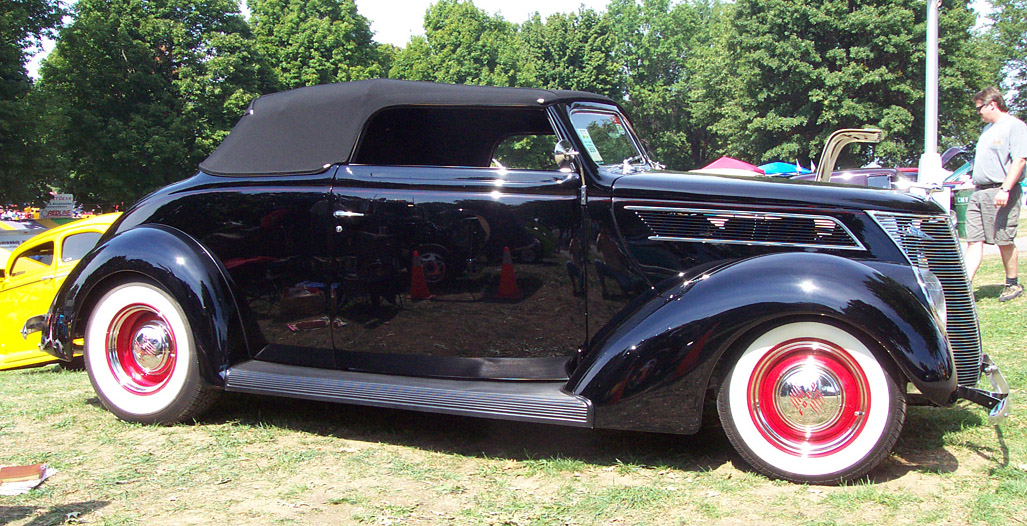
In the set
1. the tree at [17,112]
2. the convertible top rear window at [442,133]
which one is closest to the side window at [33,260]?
the convertible top rear window at [442,133]

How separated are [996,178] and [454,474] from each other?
18.6ft

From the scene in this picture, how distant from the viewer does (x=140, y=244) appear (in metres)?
3.87

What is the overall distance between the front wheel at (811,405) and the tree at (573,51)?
116ft

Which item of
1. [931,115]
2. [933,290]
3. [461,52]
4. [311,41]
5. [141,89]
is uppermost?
[461,52]

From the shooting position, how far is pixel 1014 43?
37.2 m

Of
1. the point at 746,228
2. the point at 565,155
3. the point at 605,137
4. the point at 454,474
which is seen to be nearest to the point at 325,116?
the point at 565,155

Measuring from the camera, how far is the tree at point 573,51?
37.2m

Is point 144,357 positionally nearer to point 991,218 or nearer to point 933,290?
point 933,290

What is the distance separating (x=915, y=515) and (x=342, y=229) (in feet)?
8.99

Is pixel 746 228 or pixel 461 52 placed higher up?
pixel 461 52

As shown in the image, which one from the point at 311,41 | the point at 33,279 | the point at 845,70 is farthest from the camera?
the point at 311,41

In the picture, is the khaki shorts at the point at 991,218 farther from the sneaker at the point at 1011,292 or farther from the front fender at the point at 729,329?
the front fender at the point at 729,329

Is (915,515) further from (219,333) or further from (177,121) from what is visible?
(177,121)

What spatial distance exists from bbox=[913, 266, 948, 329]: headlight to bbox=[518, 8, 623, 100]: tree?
115 ft
